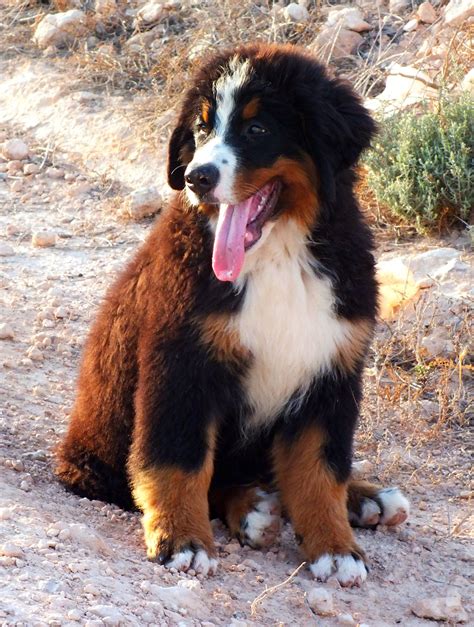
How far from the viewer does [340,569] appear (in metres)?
4.70

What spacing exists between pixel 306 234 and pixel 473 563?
168 centimetres

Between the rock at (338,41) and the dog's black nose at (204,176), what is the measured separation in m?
5.64

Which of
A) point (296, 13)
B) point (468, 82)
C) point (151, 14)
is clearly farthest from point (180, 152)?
point (151, 14)

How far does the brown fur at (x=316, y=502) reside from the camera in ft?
15.7

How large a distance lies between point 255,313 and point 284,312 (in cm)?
12

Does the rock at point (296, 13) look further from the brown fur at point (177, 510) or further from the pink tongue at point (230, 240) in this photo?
the brown fur at point (177, 510)

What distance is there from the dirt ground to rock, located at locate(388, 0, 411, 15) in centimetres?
250

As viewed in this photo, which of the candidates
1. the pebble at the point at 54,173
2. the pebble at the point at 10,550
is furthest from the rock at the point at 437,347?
the pebble at the point at 54,173

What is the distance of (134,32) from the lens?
11.1m

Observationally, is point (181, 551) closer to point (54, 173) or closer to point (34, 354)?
point (34, 354)

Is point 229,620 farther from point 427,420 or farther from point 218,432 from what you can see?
point 427,420

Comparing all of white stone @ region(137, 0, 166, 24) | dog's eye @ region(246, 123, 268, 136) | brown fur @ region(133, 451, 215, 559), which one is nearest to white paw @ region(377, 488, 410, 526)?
brown fur @ region(133, 451, 215, 559)

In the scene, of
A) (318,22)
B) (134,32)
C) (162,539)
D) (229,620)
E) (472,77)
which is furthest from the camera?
(134,32)

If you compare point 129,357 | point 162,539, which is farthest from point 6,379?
point 162,539
